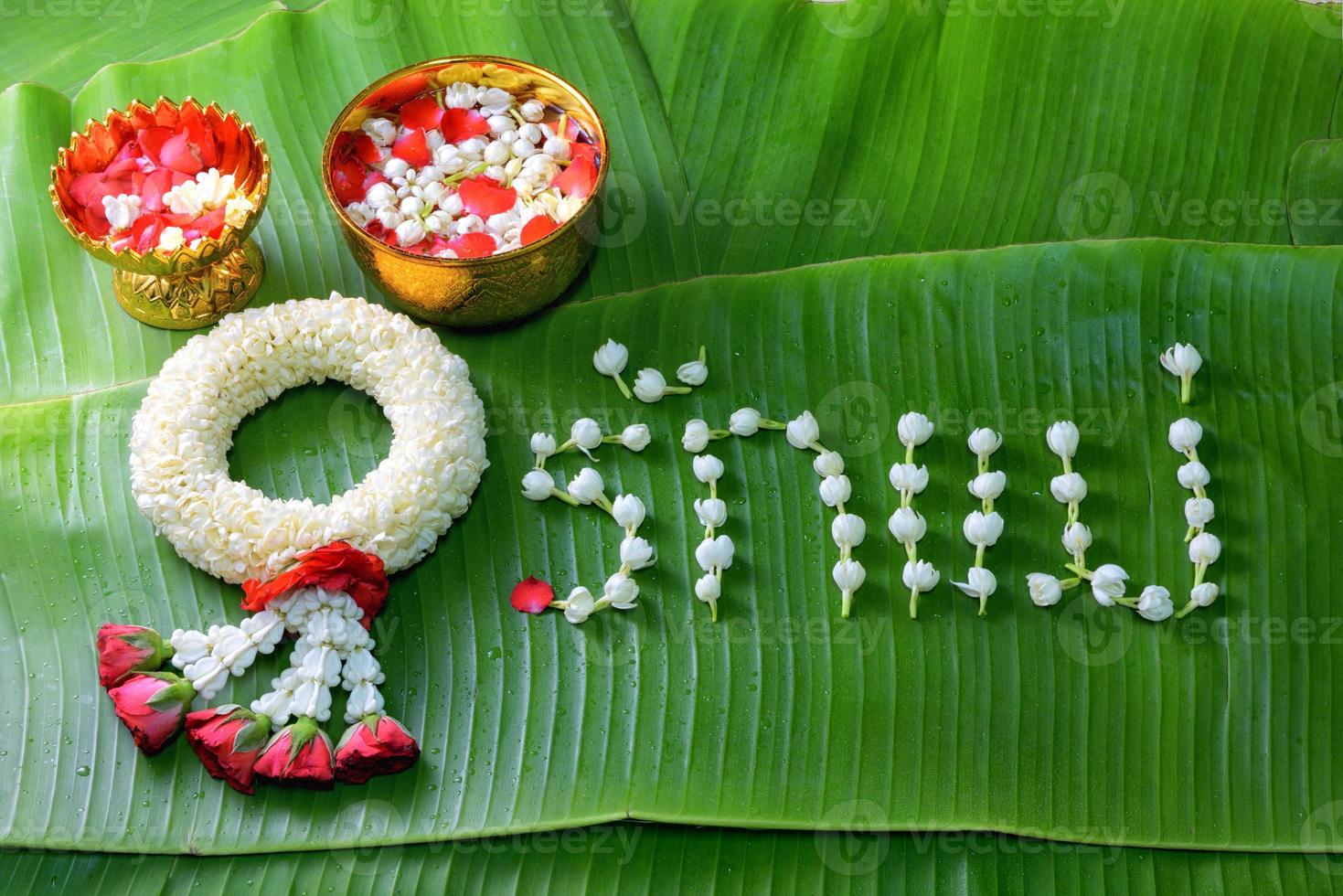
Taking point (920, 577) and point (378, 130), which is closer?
point (920, 577)

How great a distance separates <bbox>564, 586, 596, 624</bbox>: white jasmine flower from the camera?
1.14 m

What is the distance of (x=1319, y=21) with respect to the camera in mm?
1376

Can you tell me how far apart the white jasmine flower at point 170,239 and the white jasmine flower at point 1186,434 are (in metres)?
0.98

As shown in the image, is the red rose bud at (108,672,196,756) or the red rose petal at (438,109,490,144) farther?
the red rose petal at (438,109,490,144)

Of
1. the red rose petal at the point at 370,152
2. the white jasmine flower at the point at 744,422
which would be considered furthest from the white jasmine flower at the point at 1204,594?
the red rose petal at the point at 370,152

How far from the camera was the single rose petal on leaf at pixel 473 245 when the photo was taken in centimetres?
123

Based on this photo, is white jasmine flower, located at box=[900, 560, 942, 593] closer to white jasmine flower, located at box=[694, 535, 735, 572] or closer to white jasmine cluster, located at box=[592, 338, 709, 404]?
white jasmine flower, located at box=[694, 535, 735, 572]

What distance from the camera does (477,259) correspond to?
115cm

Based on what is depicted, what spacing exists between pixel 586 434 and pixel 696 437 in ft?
0.36

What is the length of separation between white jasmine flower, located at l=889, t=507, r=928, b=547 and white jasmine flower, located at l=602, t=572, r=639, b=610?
0.83 ft

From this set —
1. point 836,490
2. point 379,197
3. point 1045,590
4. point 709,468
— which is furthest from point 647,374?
point 1045,590

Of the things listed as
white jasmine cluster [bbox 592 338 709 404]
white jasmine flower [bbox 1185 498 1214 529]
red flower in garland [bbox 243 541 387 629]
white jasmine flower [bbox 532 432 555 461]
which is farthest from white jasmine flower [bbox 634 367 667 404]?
white jasmine flower [bbox 1185 498 1214 529]

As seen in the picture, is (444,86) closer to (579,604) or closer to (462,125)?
(462,125)

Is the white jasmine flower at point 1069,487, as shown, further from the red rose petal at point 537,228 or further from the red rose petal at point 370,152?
the red rose petal at point 370,152
